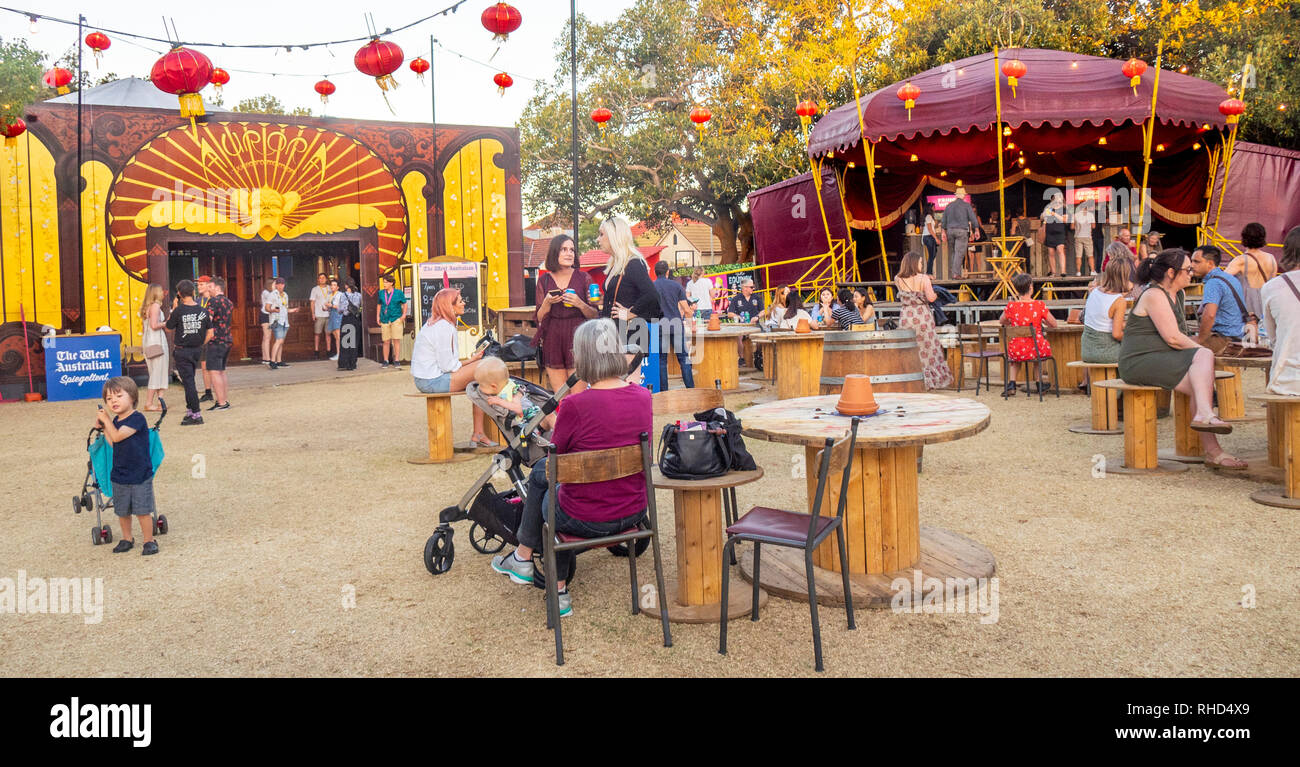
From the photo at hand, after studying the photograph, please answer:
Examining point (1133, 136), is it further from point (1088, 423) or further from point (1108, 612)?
point (1108, 612)

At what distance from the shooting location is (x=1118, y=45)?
69.4 feet

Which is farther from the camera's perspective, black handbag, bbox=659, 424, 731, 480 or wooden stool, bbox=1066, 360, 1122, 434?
wooden stool, bbox=1066, 360, 1122, 434

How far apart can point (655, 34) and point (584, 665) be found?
2747 cm

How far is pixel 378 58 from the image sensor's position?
8.27 meters

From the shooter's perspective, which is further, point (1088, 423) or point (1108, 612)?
point (1088, 423)

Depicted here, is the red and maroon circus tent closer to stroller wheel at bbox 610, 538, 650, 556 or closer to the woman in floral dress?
the woman in floral dress

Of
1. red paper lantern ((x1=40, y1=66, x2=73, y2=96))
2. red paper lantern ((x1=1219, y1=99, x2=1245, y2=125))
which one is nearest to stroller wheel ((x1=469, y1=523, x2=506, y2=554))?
red paper lantern ((x1=40, y1=66, x2=73, y2=96))

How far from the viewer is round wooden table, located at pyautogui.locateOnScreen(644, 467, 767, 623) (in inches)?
148

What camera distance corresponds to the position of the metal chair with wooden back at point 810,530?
322cm

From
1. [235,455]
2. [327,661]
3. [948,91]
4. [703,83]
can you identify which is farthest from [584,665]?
[703,83]

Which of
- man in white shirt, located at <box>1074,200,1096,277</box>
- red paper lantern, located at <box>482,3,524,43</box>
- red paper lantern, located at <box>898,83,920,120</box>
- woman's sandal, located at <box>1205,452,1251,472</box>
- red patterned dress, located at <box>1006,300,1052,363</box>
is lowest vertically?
woman's sandal, located at <box>1205,452,1251,472</box>

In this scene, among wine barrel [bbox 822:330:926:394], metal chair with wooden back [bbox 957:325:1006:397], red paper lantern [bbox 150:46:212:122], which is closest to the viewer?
wine barrel [bbox 822:330:926:394]

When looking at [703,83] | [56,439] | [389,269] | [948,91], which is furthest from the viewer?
[703,83]
